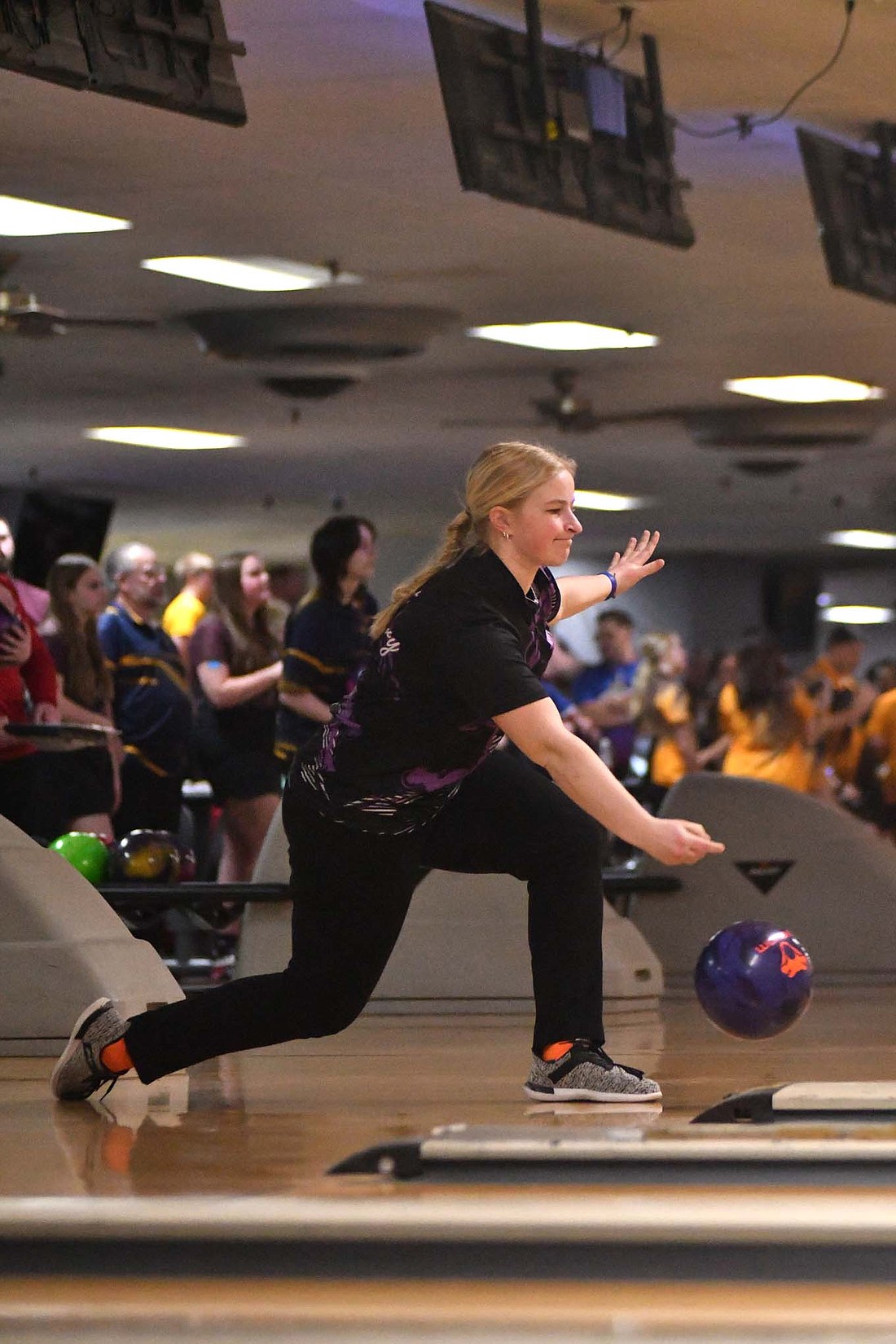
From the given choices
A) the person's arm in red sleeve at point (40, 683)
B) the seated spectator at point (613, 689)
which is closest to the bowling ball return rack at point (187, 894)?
the person's arm in red sleeve at point (40, 683)

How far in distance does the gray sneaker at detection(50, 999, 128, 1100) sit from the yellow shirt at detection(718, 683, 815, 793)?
4.95m

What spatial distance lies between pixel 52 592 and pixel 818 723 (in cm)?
519

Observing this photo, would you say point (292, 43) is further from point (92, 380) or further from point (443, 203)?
point (92, 380)

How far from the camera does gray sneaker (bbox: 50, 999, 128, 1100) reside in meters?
4.06

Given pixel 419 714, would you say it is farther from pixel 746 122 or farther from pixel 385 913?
pixel 746 122

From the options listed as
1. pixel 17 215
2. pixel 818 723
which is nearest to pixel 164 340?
pixel 17 215

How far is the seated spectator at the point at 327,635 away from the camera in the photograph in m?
7.07

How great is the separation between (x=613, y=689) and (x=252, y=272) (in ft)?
11.2

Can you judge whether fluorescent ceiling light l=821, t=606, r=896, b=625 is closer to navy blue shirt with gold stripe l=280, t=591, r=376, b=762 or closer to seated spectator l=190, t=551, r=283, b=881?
seated spectator l=190, t=551, r=283, b=881

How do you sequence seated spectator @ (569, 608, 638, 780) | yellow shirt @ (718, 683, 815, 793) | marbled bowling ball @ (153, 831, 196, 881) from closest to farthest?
1. marbled bowling ball @ (153, 831, 196, 881)
2. yellow shirt @ (718, 683, 815, 793)
3. seated spectator @ (569, 608, 638, 780)

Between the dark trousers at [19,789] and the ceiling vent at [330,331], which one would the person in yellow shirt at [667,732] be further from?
the dark trousers at [19,789]

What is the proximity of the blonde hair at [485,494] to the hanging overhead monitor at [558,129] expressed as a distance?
8.34ft

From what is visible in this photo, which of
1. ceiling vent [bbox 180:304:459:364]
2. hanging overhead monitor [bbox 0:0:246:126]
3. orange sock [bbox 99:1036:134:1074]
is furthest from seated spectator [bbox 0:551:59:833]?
ceiling vent [bbox 180:304:459:364]

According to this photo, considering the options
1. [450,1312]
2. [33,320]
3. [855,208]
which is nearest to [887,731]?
[855,208]
